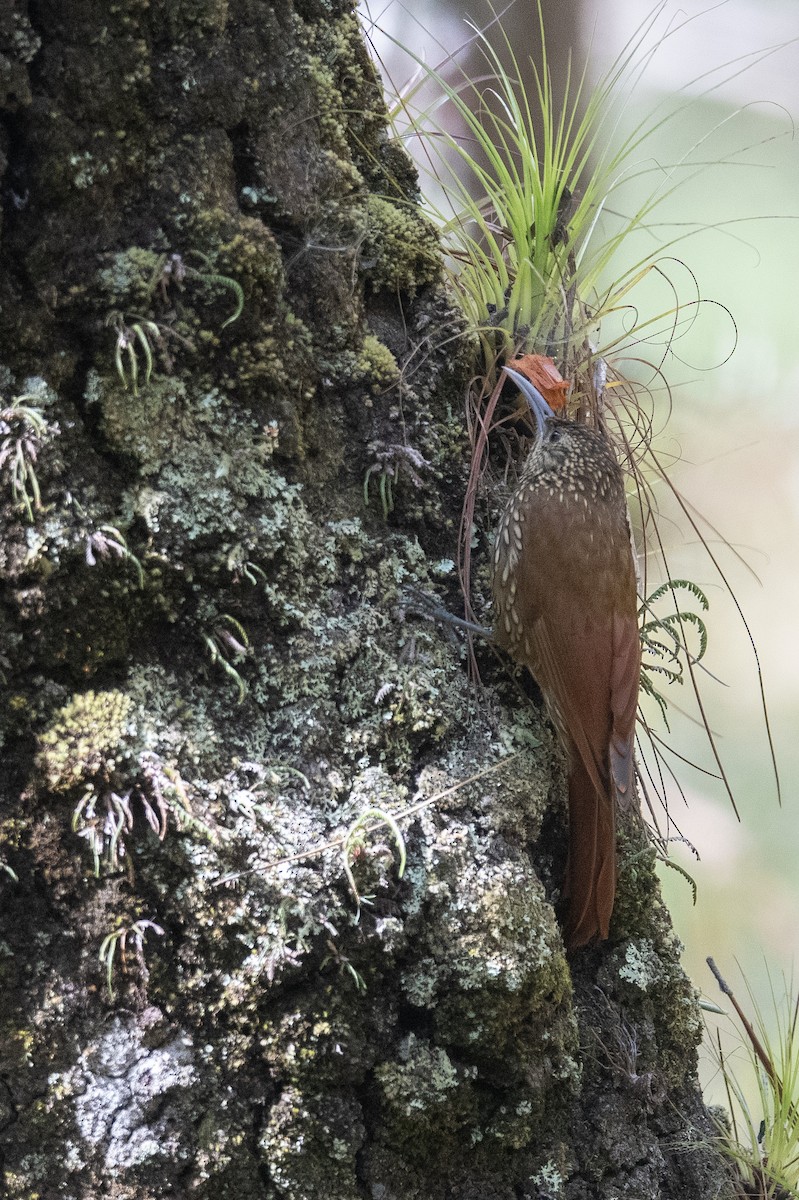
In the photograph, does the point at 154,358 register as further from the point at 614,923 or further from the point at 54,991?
the point at 614,923

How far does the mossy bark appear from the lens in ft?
4.22

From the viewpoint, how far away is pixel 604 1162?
1.62 m

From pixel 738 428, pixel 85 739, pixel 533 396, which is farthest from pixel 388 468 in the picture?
pixel 738 428

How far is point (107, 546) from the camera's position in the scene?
4.35 ft

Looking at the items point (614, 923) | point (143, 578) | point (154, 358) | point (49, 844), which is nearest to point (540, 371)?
point (154, 358)

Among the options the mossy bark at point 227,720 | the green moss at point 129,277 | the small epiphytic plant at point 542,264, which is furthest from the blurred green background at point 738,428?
the green moss at point 129,277

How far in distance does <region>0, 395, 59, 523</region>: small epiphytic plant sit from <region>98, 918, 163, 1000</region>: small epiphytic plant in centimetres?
60

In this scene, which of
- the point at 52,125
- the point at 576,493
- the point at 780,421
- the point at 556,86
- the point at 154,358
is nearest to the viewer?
the point at 52,125

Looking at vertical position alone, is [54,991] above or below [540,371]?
below

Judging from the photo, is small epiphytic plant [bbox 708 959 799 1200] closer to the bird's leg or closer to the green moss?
the bird's leg

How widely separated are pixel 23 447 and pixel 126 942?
0.72 m

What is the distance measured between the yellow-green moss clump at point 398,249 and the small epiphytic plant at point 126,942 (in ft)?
3.88

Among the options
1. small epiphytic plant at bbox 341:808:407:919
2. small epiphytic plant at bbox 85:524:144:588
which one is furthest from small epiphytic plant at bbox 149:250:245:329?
small epiphytic plant at bbox 341:808:407:919

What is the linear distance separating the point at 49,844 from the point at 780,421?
121 inches
